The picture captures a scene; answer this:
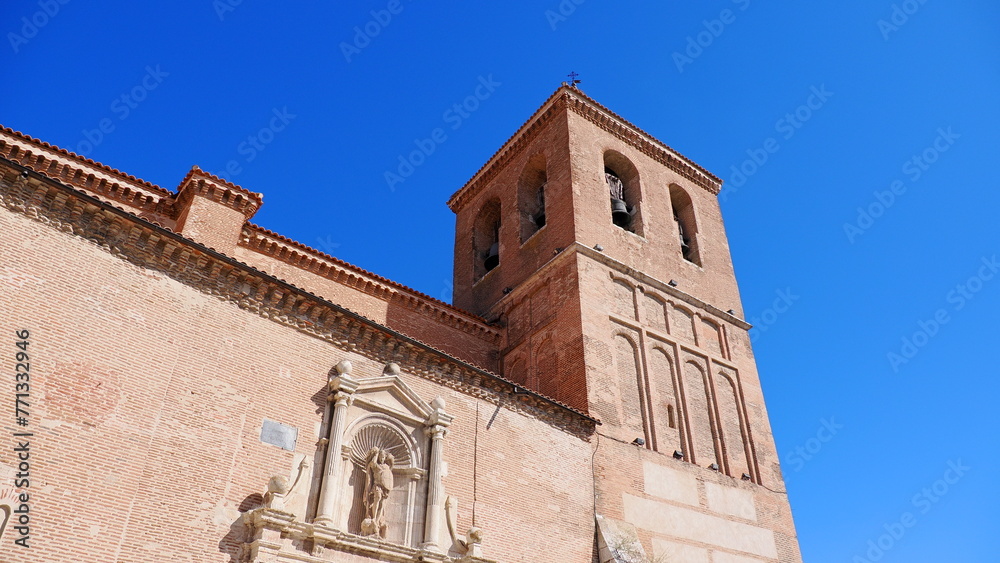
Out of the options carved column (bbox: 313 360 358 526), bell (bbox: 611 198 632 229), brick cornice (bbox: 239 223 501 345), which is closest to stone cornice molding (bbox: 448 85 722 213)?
bell (bbox: 611 198 632 229)

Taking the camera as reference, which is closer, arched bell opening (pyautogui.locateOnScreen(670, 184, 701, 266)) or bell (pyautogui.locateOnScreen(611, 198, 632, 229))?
bell (pyautogui.locateOnScreen(611, 198, 632, 229))

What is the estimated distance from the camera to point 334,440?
9.32 m

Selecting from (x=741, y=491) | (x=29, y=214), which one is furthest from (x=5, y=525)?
(x=741, y=491)

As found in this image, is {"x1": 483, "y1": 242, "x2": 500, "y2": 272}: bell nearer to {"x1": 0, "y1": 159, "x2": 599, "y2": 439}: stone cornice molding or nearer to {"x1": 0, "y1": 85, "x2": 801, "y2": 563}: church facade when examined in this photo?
{"x1": 0, "y1": 85, "x2": 801, "y2": 563}: church facade

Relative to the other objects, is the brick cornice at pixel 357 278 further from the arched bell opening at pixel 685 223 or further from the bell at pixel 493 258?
the arched bell opening at pixel 685 223

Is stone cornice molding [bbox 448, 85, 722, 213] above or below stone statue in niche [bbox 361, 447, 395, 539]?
above

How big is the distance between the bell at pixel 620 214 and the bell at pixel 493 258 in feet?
10.5

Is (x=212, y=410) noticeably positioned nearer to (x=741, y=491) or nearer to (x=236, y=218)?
(x=236, y=218)

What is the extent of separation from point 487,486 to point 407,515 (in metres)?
1.45

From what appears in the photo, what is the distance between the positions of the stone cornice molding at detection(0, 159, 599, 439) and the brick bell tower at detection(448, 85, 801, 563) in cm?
184

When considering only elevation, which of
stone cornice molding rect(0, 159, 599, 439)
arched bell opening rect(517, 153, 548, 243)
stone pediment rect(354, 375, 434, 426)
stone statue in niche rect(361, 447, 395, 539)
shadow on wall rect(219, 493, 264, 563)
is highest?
arched bell opening rect(517, 153, 548, 243)

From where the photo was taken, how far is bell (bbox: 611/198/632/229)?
17.8 m

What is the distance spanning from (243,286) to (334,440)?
2368 millimetres

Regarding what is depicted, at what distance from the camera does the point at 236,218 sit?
12.9 meters
